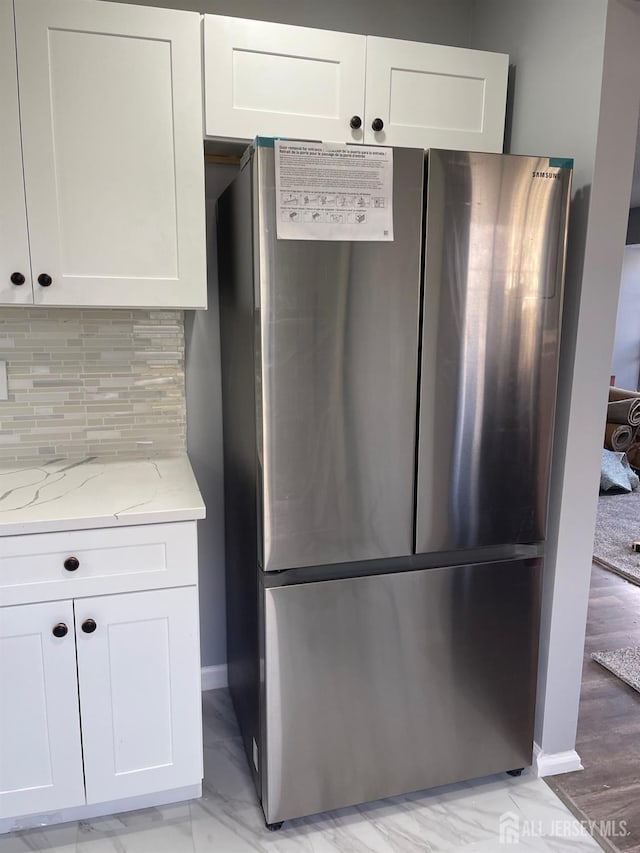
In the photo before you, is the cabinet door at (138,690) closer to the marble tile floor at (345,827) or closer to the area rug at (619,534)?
the marble tile floor at (345,827)

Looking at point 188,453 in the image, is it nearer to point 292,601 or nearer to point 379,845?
point 292,601

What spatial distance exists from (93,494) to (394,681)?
3.08 ft

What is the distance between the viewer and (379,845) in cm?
163

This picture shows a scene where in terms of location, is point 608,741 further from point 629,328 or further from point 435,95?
point 629,328

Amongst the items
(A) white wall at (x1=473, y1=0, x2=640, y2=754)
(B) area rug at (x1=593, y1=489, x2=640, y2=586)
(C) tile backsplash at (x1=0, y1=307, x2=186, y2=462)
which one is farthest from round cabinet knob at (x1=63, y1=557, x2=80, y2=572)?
(B) area rug at (x1=593, y1=489, x2=640, y2=586)

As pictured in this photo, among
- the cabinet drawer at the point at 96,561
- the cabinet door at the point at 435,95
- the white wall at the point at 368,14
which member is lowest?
the cabinet drawer at the point at 96,561

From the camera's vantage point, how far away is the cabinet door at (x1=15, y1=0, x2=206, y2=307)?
1.50 metres

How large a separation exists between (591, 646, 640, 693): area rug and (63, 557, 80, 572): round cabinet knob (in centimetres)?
205

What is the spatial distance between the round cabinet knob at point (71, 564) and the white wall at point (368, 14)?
5.22 ft

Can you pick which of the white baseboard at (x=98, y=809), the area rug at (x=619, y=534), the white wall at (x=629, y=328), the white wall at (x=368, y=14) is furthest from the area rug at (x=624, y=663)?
the white wall at (x=629, y=328)

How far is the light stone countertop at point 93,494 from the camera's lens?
144cm

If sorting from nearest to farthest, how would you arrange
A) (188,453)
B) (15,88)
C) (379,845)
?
(15,88)
(379,845)
(188,453)

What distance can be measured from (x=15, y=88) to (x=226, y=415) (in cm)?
104

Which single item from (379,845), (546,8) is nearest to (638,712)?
(379,845)
